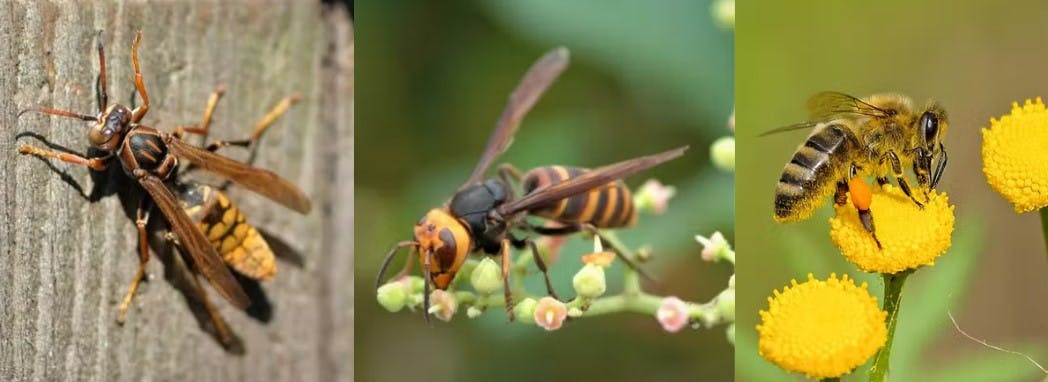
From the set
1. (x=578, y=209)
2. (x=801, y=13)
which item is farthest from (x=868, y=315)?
(x=578, y=209)

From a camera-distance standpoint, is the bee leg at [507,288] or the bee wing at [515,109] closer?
the bee leg at [507,288]

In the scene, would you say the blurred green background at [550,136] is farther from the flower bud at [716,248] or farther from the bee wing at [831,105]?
the bee wing at [831,105]

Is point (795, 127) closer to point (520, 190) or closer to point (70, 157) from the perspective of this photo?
point (520, 190)

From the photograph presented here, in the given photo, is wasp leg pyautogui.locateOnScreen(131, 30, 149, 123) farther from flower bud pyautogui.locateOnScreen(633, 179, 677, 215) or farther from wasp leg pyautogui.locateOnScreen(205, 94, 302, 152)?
flower bud pyautogui.locateOnScreen(633, 179, 677, 215)

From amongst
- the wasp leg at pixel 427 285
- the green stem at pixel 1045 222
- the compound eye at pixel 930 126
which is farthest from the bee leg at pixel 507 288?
the green stem at pixel 1045 222

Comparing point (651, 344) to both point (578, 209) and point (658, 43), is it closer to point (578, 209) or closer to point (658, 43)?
point (578, 209)

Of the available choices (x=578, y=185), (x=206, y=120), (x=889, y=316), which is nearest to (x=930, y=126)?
(x=889, y=316)
